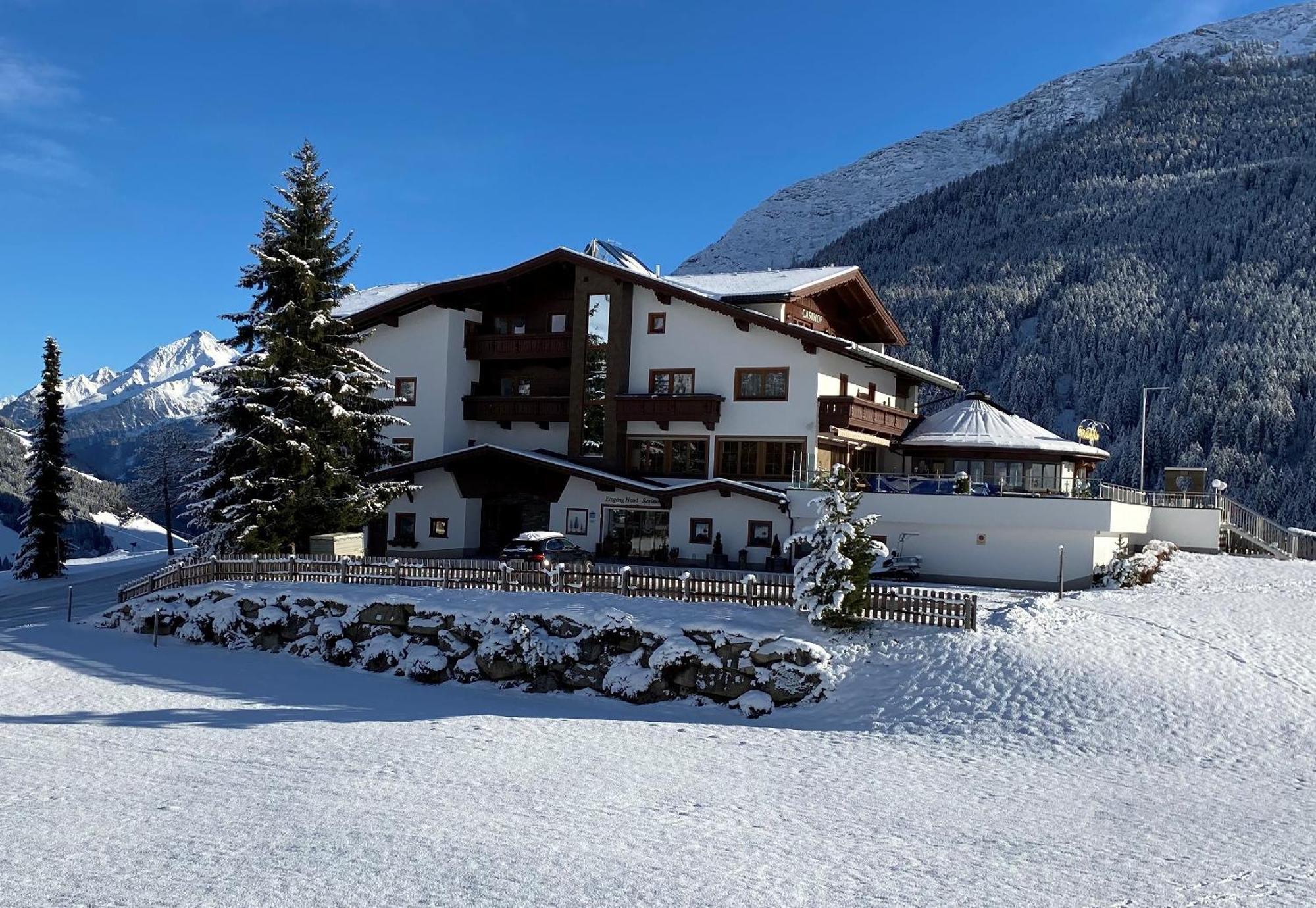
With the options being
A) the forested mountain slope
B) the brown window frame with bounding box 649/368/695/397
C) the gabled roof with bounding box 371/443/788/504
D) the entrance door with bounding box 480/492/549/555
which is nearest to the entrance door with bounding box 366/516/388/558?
the gabled roof with bounding box 371/443/788/504

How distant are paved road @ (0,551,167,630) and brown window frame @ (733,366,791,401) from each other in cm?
2680

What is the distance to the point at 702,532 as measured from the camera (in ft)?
131

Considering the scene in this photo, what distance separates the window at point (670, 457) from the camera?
41.3 m

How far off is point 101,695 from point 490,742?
10446mm

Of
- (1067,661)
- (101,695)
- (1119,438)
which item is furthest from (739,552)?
(1119,438)

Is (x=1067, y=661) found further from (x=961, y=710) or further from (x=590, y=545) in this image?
(x=590, y=545)

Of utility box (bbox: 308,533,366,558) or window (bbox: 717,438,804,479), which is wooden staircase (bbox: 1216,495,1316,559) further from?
utility box (bbox: 308,533,366,558)

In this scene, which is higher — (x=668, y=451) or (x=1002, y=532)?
(x=668, y=451)

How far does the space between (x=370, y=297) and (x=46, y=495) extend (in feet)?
72.2

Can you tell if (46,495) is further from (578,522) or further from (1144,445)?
(1144,445)

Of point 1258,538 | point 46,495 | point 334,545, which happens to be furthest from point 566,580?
point 46,495

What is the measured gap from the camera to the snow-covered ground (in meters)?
11.5

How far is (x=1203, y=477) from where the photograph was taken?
41.6m

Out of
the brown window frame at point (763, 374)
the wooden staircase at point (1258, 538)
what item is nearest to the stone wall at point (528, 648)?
the brown window frame at point (763, 374)
